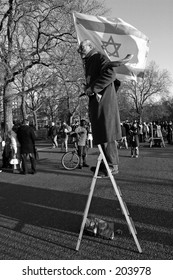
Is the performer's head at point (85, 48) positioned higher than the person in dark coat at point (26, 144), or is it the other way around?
the performer's head at point (85, 48)

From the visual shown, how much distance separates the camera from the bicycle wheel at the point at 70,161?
11.1 m

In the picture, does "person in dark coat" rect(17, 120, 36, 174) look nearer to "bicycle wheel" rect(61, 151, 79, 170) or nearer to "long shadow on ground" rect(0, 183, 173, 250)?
"bicycle wheel" rect(61, 151, 79, 170)

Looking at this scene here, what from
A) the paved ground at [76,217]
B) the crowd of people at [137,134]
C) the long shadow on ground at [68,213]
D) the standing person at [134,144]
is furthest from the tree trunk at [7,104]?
the long shadow on ground at [68,213]

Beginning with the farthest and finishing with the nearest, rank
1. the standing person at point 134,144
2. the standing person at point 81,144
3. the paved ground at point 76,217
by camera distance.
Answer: the standing person at point 134,144
the standing person at point 81,144
the paved ground at point 76,217

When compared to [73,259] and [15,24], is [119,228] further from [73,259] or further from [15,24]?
[15,24]

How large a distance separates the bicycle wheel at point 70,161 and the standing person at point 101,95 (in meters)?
7.67

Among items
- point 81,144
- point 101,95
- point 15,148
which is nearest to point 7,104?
point 15,148

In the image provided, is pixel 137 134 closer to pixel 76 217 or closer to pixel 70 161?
pixel 70 161

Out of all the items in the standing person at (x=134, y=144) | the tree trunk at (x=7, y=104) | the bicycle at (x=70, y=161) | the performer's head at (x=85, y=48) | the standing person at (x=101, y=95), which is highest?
the tree trunk at (x=7, y=104)

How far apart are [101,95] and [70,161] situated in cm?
798

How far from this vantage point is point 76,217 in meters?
4.75

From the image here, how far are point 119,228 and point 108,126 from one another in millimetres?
1703

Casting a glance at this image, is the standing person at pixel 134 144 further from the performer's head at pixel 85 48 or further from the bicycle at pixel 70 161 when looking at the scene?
the performer's head at pixel 85 48
